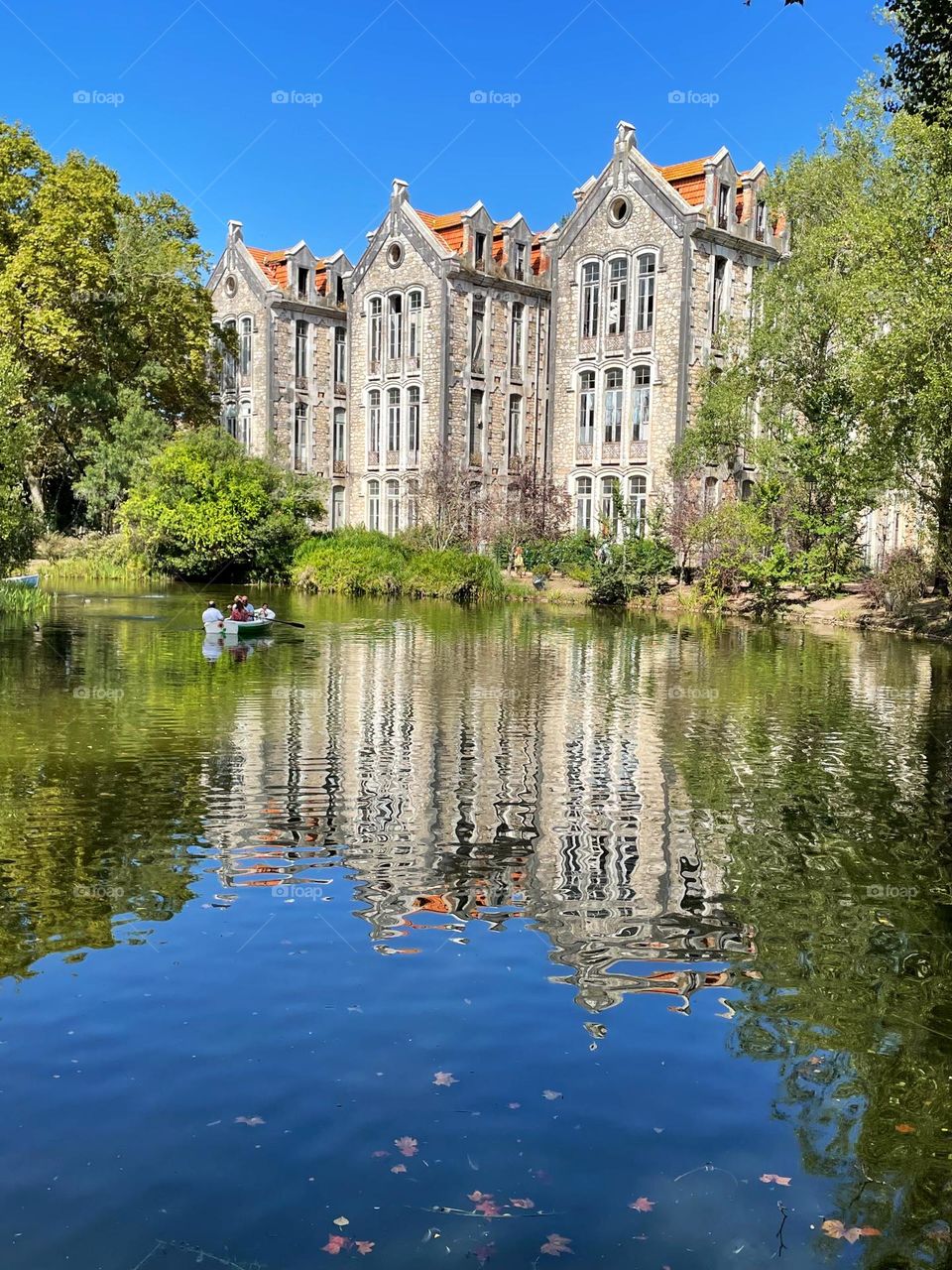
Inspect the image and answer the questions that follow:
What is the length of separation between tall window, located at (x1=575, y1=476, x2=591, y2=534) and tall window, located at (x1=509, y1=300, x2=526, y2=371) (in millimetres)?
8482

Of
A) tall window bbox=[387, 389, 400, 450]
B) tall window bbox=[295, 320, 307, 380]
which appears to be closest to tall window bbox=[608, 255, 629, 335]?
tall window bbox=[387, 389, 400, 450]

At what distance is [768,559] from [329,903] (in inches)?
1328

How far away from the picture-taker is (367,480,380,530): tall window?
6172 centimetres

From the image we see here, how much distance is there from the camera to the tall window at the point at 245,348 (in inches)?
2581

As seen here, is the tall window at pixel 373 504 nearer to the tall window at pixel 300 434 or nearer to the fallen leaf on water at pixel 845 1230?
the tall window at pixel 300 434

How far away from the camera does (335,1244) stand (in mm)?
5504

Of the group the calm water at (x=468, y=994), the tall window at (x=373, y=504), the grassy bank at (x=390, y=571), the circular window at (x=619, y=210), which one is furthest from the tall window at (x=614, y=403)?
the calm water at (x=468, y=994)

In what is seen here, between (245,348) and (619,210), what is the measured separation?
23.4 meters

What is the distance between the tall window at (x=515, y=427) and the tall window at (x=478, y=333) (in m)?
2.57

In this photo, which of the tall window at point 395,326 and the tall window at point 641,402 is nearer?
the tall window at point 641,402

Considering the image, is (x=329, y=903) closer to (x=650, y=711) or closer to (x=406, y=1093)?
(x=406, y=1093)

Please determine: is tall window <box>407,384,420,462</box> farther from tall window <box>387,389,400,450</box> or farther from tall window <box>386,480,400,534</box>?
tall window <box>386,480,400,534</box>

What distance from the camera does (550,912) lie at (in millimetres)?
9859

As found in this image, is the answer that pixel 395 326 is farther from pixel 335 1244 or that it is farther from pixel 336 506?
pixel 335 1244
